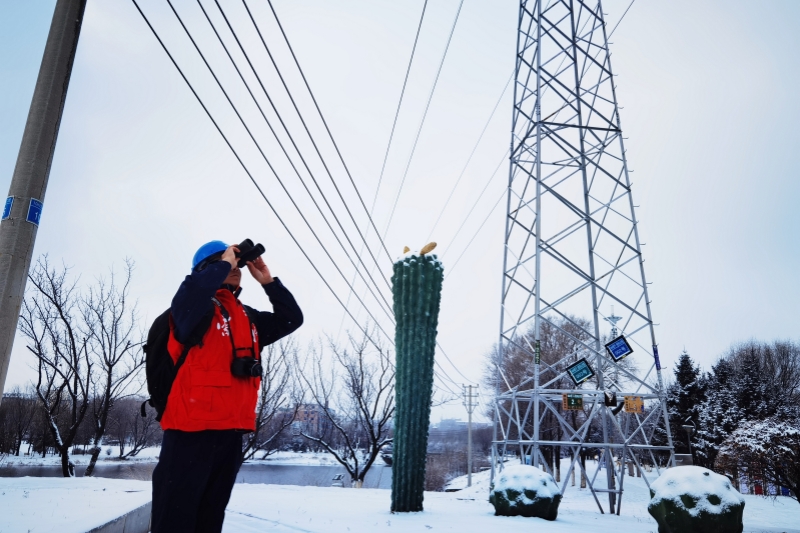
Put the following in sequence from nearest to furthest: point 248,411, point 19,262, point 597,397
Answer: point 248,411 < point 19,262 < point 597,397

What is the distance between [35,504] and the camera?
369 cm

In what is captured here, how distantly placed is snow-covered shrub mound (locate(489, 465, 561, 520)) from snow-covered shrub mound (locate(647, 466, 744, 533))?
1.32 meters

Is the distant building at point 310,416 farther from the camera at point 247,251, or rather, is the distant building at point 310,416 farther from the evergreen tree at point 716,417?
the evergreen tree at point 716,417

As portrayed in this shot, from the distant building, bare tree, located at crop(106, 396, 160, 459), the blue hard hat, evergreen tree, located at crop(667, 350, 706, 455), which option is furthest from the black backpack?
evergreen tree, located at crop(667, 350, 706, 455)

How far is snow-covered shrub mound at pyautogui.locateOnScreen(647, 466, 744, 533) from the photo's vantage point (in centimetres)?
505

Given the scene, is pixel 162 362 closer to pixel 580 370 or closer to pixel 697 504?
pixel 697 504

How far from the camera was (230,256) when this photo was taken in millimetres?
2297

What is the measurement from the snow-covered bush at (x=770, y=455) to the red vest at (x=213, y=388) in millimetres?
10457

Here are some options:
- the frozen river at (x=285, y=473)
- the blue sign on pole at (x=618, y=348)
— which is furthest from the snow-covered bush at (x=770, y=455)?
the frozen river at (x=285, y=473)

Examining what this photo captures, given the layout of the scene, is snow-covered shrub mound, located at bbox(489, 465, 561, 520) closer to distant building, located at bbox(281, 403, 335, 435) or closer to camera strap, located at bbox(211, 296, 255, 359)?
camera strap, located at bbox(211, 296, 255, 359)

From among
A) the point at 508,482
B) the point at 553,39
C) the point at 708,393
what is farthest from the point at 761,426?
the point at 708,393

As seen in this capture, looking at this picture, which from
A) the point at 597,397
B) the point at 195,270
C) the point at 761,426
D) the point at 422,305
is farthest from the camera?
the point at 761,426

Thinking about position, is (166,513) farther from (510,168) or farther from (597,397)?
(510,168)

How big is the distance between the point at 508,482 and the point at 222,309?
5.69 m
